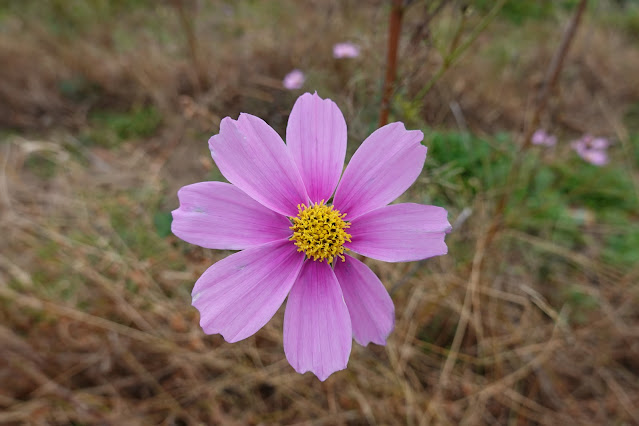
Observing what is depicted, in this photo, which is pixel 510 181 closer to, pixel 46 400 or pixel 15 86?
pixel 46 400

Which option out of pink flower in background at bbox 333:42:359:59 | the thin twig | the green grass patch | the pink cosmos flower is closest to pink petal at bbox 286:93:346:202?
the pink cosmos flower

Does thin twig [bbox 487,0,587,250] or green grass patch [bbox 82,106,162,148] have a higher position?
thin twig [bbox 487,0,587,250]

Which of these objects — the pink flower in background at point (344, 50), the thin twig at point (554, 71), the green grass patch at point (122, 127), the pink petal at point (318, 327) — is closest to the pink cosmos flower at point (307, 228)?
the pink petal at point (318, 327)

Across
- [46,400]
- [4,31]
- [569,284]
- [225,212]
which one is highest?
[225,212]

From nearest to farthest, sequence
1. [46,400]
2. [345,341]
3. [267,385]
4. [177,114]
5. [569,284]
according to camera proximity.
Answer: [345,341], [46,400], [267,385], [569,284], [177,114]

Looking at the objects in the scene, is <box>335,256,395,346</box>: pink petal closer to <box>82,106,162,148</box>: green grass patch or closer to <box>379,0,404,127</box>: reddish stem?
<box>379,0,404,127</box>: reddish stem

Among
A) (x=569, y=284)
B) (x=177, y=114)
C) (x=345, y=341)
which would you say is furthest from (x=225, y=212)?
(x=177, y=114)

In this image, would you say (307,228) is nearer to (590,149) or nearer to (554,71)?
(554,71)

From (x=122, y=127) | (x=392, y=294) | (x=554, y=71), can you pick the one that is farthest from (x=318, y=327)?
(x=122, y=127)
